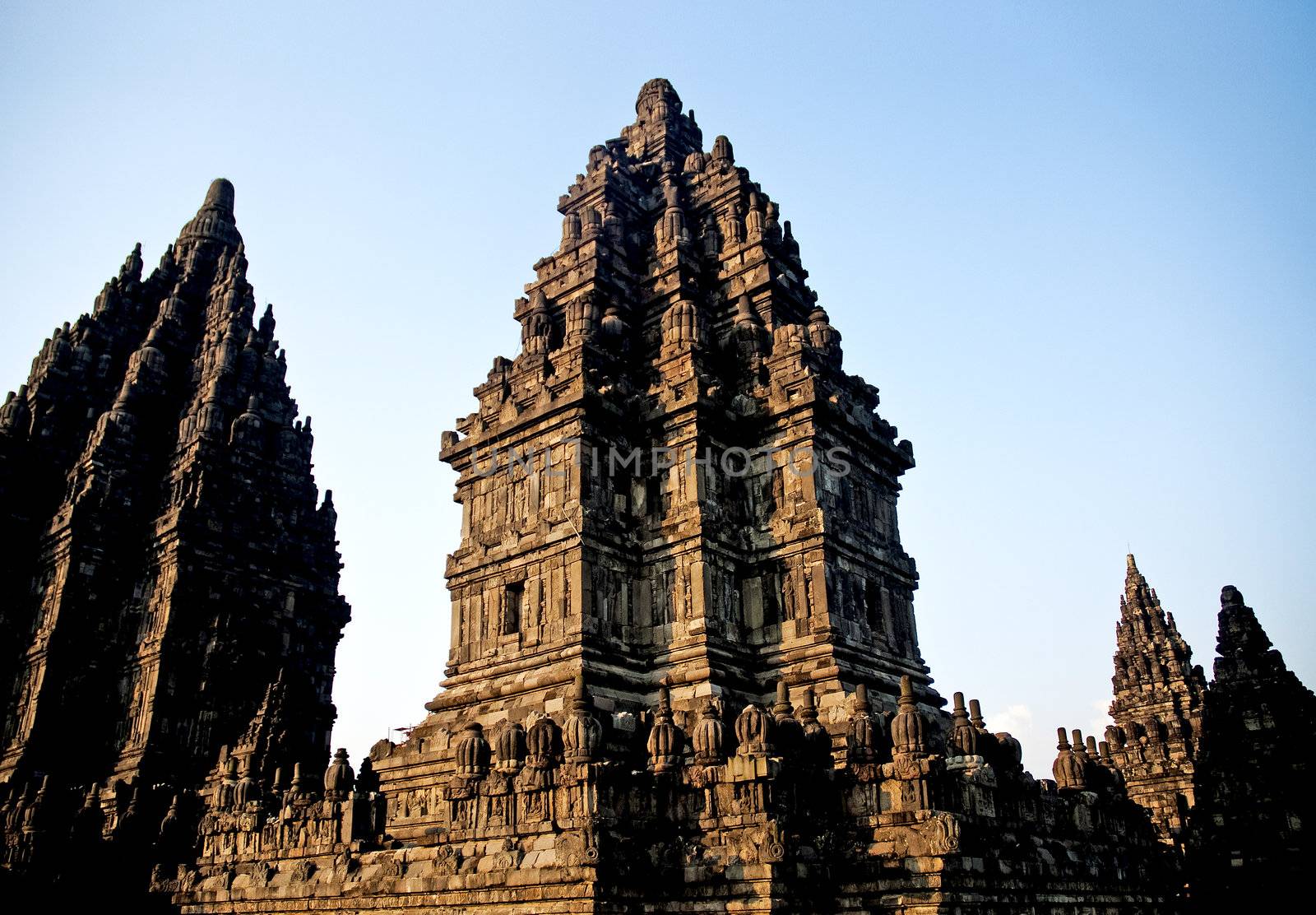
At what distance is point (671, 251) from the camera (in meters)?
27.1

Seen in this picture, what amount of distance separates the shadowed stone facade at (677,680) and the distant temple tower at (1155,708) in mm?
16717

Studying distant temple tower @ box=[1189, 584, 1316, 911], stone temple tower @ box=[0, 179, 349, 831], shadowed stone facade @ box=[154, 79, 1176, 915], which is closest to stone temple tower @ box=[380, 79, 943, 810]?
shadowed stone facade @ box=[154, 79, 1176, 915]

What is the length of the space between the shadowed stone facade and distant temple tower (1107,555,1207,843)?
16717mm

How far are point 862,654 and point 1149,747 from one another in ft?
81.6

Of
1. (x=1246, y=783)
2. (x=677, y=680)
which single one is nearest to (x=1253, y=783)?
(x=1246, y=783)

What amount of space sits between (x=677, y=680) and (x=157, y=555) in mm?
23549

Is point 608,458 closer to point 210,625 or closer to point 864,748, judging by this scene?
point 864,748

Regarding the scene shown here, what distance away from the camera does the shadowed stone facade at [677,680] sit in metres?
14.7

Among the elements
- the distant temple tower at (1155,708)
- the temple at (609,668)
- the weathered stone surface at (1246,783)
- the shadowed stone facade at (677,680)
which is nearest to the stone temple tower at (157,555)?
the temple at (609,668)

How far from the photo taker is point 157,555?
1421 inches

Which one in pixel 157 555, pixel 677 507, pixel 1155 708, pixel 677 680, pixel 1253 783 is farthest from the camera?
pixel 1155 708

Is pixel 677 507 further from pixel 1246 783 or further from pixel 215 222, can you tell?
pixel 215 222

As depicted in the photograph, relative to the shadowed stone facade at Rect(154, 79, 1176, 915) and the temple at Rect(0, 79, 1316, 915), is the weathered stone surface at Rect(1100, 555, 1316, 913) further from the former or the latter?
the shadowed stone facade at Rect(154, 79, 1176, 915)

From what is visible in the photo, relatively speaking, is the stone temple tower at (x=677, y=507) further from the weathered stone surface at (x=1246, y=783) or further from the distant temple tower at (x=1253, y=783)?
the distant temple tower at (x=1253, y=783)
